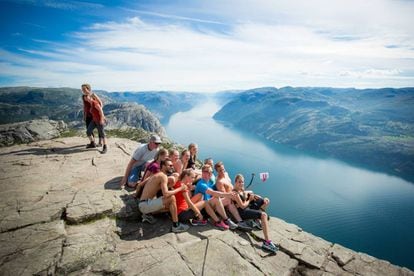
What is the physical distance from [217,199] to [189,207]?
3.33 feet

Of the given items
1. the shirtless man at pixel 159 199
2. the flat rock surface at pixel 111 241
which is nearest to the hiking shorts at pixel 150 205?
the shirtless man at pixel 159 199

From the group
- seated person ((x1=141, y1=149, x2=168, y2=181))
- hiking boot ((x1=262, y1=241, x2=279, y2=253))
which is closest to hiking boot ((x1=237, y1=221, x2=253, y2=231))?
hiking boot ((x1=262, y1=241, x2=279, y2=253))

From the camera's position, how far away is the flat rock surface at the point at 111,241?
5.30 m

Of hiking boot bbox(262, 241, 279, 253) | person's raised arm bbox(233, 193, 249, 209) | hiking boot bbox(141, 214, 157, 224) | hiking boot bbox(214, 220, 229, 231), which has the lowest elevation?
hiking boot bbox(262, 241, 279, 253)

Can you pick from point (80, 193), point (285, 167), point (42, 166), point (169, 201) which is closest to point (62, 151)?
point (42, 166)

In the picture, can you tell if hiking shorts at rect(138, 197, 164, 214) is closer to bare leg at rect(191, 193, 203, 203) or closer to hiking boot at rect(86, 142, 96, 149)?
bare leg at rect(191, 193, 203, 203)

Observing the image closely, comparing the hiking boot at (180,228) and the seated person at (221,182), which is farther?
the seated person at (221,182)

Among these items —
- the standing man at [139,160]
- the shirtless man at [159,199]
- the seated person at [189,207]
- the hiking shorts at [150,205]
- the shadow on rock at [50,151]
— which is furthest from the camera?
the shadow on rock at [50,151]

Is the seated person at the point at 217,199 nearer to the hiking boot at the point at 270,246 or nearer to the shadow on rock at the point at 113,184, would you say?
the hiking boot at the point at 270,246

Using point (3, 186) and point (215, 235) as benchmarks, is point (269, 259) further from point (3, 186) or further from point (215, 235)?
point (3, 186)

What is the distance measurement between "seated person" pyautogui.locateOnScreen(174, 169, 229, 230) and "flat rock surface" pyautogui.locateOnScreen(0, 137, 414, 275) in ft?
0.93

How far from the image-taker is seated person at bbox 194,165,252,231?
308 inches

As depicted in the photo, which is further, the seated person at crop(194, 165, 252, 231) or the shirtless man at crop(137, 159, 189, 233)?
the seated person at crop(194, 165, 252, 231)

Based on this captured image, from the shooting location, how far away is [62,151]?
12.1 metres
